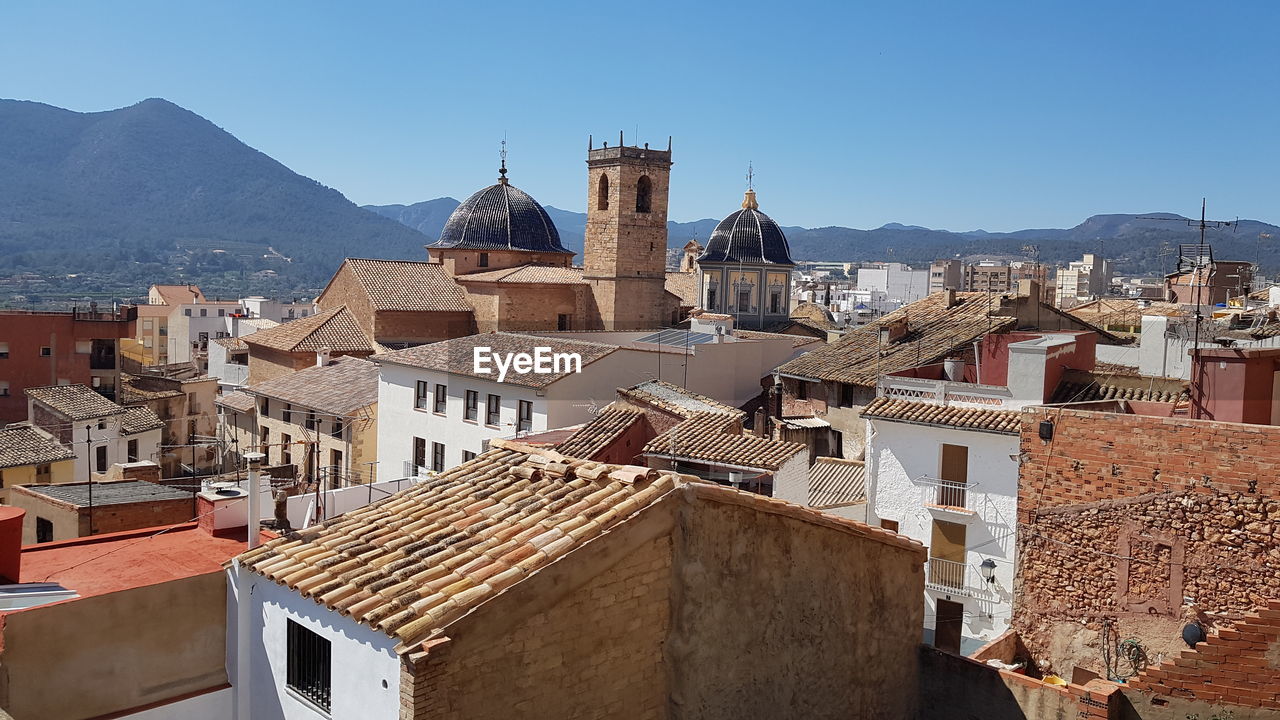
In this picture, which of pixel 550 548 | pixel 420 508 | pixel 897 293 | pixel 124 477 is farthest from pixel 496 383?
pixel 897 293

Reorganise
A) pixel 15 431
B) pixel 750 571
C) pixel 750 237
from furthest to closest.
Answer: pixel 750 237, pixel 15 431, pixel 750 571

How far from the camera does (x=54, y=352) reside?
39.8 m

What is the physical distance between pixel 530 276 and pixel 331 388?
Answer: 48.5ft

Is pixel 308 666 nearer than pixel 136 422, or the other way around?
pixel 308 666

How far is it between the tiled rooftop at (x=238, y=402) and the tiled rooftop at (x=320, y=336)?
2432mm

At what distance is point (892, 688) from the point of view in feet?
29.1

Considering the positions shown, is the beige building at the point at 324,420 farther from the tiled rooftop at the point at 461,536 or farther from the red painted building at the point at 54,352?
the tiled rooftop at the point at 461,536

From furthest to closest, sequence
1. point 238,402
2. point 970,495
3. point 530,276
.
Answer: point 530,276, point 238,402, point 970,495

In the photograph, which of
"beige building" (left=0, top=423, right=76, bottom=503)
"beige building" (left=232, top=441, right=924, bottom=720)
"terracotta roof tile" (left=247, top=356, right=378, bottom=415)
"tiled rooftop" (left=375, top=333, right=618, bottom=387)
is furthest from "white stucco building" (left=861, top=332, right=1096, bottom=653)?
"beige building" (left=0, top=423, right=76, bottom=503)

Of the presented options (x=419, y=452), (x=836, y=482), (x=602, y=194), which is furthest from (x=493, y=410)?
(x=602, y=194)

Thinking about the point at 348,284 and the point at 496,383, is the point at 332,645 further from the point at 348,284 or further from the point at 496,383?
the point at 348,284

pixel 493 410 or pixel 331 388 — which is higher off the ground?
pixel 493 410

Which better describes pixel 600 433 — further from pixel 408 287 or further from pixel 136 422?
pixel 408 287

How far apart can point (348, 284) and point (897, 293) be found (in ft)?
265
